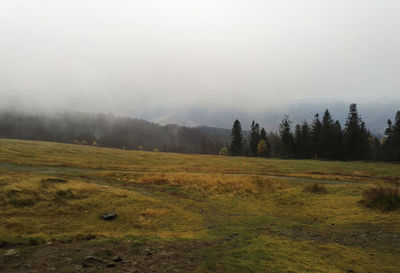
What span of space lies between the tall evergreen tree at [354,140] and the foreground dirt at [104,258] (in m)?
96.4

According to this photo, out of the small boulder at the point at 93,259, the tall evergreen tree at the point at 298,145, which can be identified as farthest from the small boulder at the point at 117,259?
the tall evergreen tree at the point at 298,145

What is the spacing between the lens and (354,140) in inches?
3479

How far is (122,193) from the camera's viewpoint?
23.6 meters

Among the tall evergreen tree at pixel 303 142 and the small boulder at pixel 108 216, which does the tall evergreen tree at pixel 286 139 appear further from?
the small boulder at pixel 108 216

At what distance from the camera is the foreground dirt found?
9.49m

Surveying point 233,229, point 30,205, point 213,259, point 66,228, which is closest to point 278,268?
point 213,259

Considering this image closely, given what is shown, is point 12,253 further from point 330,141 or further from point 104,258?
point 330,141

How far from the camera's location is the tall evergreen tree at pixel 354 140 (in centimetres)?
8817

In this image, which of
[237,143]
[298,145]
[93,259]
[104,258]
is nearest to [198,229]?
[104,258]

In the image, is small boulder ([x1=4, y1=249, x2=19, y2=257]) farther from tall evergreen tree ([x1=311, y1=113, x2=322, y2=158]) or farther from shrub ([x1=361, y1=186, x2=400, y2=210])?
tall evergreen tree ([x1=311, y1=113, x2=322, y2=158])

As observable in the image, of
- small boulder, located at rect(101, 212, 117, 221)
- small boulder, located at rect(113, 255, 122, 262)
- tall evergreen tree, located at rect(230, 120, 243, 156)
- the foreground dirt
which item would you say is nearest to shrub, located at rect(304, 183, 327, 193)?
the foreground dirt

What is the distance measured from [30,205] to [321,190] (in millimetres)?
30807

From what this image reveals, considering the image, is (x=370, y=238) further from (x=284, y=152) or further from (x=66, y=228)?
(x=284, y=152)

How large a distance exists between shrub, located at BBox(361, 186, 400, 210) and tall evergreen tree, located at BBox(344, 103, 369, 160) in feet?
253
